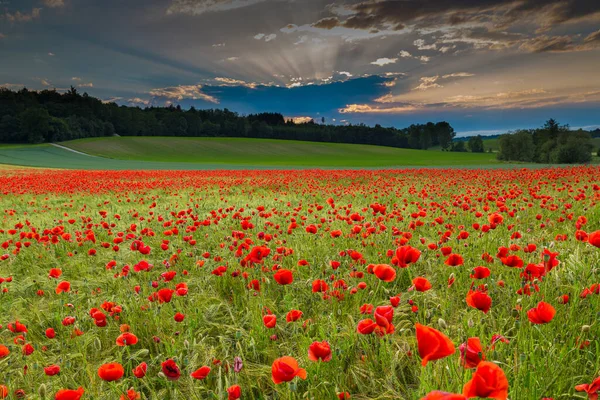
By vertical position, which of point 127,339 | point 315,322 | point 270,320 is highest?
point 270,320

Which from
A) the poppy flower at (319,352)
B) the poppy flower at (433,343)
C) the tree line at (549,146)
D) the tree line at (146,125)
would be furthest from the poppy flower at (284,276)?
the tree line at (146,125)

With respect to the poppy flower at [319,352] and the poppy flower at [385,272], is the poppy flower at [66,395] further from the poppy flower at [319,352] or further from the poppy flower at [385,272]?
the poppy flower at [385,272]

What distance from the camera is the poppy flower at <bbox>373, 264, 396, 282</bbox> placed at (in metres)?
2.05

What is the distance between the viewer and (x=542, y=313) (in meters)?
1.53

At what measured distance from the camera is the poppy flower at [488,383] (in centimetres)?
89

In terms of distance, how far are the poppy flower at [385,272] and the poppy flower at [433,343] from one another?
38.1 inches

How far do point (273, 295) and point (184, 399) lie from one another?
1.61 m

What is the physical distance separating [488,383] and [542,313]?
84cm

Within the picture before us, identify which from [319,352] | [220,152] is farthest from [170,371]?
[220,152]

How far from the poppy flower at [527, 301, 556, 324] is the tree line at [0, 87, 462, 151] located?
101 meters

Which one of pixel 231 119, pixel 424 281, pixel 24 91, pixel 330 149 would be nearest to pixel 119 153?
pixel 330 149

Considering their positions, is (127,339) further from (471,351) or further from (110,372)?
(471,351)

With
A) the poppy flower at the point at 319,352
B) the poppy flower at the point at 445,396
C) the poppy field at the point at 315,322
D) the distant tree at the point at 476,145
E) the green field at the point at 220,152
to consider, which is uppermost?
the distant tree at the point at 476,145

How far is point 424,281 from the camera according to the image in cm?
195
